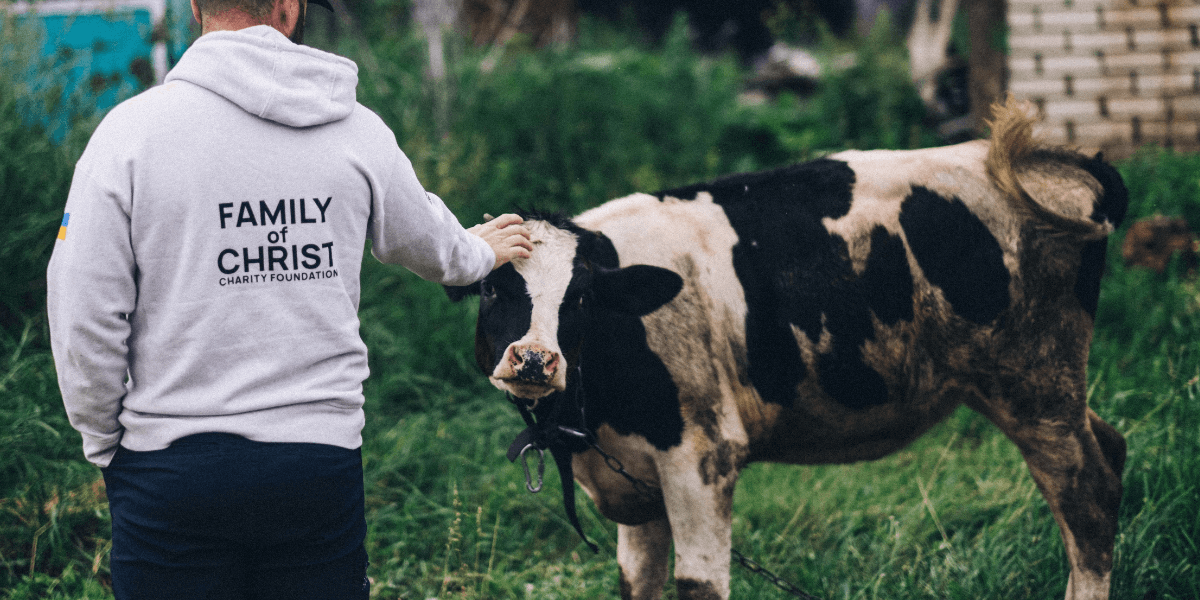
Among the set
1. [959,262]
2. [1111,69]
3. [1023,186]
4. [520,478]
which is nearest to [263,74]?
[959,262]

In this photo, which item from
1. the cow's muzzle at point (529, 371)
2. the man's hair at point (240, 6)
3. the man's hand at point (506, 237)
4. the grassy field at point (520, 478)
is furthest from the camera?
the grassy field at point (520, 478)

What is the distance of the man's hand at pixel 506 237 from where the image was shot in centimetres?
242

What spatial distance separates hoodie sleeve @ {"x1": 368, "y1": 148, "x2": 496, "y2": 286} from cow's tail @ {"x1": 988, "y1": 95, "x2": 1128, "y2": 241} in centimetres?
181

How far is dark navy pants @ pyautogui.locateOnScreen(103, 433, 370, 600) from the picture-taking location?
167cm

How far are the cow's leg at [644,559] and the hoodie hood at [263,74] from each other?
73.1 inches

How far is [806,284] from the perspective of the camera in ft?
9.16

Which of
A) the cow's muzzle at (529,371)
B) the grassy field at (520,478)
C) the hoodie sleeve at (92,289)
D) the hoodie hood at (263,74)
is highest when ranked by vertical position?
the hoodie hood at (263,74)

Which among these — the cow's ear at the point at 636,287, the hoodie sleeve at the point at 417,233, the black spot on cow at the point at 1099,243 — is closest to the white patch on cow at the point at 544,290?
the cow's ear at the point at 636,287

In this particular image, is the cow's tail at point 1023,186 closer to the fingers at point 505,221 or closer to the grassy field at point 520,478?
the grassy field at point 520,478

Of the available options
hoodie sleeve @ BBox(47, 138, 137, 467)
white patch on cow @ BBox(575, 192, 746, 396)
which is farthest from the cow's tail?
hoodie sleeve @ BBox(47, 138, 137, 467)

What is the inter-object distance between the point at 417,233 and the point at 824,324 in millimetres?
1419

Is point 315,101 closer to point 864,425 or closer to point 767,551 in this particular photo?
point 864,425

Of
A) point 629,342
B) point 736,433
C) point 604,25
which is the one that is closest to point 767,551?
point 736,433

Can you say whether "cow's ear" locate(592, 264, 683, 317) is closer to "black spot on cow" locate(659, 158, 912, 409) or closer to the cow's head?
the cow's head
